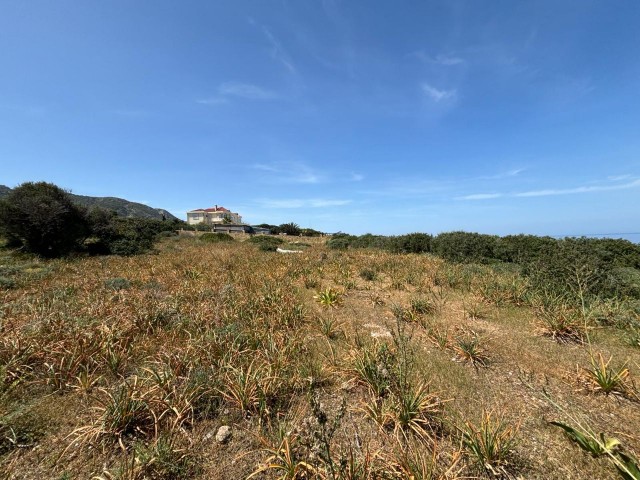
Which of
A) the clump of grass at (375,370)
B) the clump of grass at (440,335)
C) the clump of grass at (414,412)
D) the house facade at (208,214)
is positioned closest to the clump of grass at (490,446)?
the clump of grass at (414,412)

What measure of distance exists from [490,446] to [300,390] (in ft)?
8.06

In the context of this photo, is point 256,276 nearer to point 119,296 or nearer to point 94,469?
point 119,296

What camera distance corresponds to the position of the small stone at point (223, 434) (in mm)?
3094

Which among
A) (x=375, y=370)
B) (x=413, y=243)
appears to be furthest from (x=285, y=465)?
(x=413, y=243)

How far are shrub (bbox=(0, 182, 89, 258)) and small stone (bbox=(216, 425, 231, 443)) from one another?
21.6 meters

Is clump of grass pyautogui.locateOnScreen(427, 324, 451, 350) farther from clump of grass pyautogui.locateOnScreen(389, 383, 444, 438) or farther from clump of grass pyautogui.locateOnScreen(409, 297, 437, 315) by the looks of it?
clump of grass pyautogui.locateOnScreen(389, 383, 444, 438)

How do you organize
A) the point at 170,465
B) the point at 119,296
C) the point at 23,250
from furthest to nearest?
the point at 23,250, the point at 119,296, the point at 170,465

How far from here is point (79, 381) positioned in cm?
383

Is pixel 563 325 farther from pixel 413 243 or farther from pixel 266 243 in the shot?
pixel 266 243

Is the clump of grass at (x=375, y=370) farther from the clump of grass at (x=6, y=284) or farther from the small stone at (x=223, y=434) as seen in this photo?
the clump of grass at (x=6, y=284)

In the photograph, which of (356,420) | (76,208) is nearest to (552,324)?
(356,420)

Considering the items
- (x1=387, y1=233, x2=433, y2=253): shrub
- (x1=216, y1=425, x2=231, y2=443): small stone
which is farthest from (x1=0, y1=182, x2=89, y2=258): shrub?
(x1=387, y1=233, x2=433, y2=253): shrub

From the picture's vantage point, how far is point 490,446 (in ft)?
8.91

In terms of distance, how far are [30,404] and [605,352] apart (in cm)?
965
